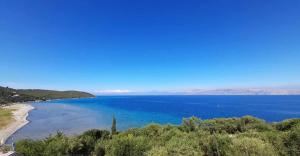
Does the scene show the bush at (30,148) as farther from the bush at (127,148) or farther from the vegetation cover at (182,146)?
the bush at (127,148)

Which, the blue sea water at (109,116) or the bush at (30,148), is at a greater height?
the bush at (30,148)

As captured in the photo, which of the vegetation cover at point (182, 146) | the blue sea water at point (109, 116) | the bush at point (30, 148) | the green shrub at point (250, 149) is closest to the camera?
the green shrub at point (250, 149)

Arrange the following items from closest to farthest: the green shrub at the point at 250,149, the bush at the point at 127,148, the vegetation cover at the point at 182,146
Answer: the green shrub at the point at 250,149 < the vegetation cover at the point at 182,146 < the bush at the point at 127,148

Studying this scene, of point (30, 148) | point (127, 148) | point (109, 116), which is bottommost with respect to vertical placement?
point (109, 116)

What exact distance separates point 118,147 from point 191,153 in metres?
7.47

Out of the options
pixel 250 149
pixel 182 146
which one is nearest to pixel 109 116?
pixel 182 146

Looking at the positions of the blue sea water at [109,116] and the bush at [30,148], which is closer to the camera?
the bush at [30,148]

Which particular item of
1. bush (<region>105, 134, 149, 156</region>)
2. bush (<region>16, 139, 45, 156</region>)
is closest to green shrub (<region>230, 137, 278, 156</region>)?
bush (<region>105, 134, 149, 156</region>)

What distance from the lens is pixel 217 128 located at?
38938 millimetres

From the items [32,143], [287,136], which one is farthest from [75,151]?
[287,136]

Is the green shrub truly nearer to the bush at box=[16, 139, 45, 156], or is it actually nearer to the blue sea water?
the bush at box=[16, 139, 45, 156]

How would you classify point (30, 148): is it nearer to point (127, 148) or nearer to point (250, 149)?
point (127, 148)

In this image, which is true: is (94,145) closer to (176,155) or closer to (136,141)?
(136,141)

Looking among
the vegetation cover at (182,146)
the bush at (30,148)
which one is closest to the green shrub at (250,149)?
the vegetation cover at (182,146)
